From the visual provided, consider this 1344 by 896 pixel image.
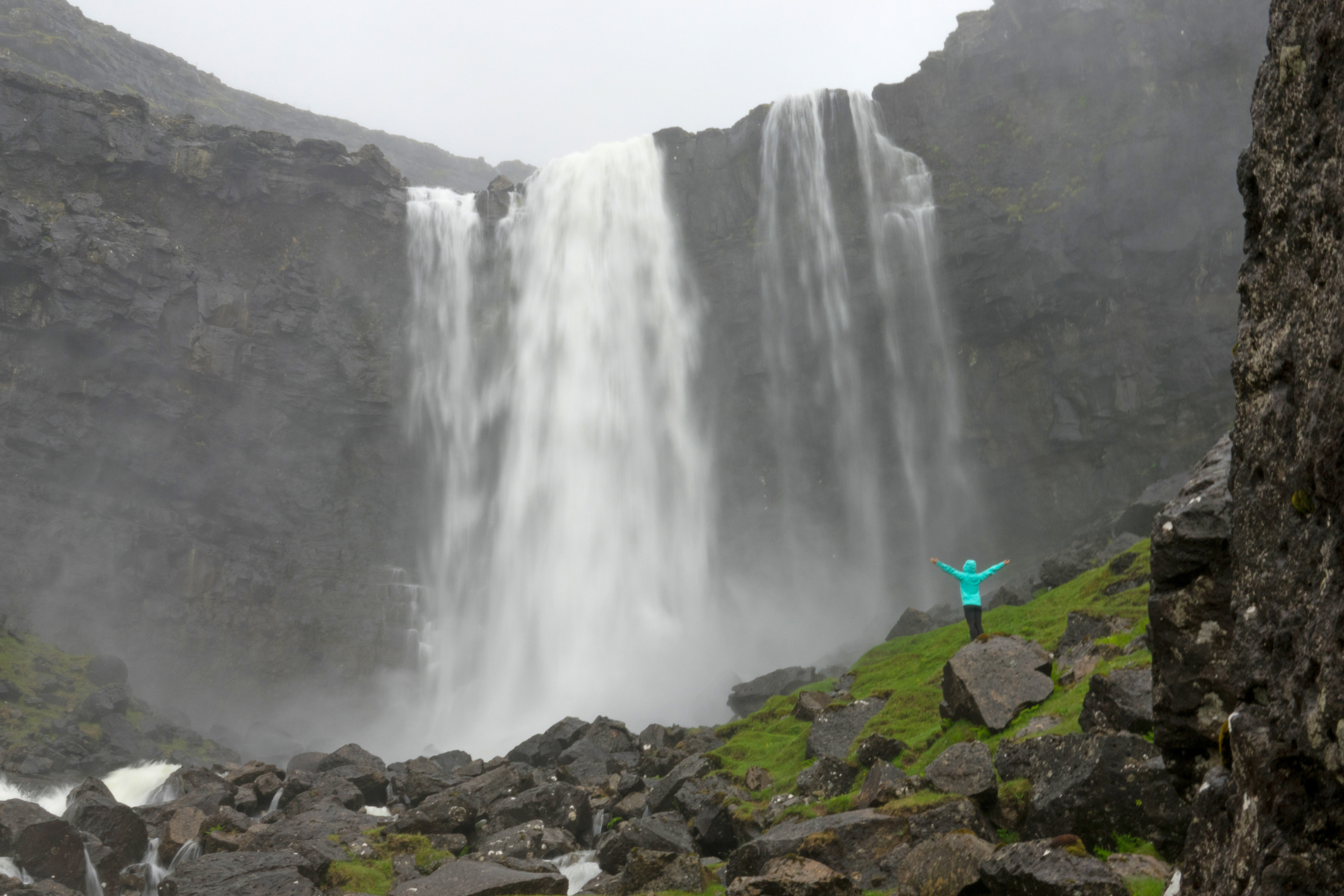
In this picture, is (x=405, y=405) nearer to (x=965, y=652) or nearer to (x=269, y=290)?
(x=269, y=290)

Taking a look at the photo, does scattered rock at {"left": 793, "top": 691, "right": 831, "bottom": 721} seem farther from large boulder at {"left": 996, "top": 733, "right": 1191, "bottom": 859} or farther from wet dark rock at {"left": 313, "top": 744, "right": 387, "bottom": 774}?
wet dark rock at {"left": 313, "top": 744, "right": 387, "bottom": 774}

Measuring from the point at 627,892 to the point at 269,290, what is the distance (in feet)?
130

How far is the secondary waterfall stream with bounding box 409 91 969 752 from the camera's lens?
127ft

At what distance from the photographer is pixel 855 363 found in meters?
40.1

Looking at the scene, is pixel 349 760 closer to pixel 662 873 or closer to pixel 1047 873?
pixel 662 873

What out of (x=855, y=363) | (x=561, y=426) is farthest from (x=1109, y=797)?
(x=561, y=426)

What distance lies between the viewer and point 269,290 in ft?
135

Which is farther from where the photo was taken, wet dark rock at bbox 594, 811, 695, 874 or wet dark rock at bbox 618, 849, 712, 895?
wet dark rock at bbox 594, 811, 695, 874

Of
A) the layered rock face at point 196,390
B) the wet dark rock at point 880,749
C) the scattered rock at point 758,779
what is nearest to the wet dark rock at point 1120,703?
the wet dark rock at point 880,749

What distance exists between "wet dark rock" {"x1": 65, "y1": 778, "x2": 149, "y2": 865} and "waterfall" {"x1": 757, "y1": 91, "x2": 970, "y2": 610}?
3024 cm

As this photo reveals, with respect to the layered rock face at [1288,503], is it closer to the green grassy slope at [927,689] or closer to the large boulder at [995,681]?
the green grassy slope at [927,689]

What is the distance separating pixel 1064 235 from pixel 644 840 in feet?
109

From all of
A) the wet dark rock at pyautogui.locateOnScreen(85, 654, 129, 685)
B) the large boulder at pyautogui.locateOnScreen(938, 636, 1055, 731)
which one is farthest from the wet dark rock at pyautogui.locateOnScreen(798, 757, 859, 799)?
the wet dark rock at pyautogui.locateOnScreen(85, 654, 129, 685)

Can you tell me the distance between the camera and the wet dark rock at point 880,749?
1152cm
